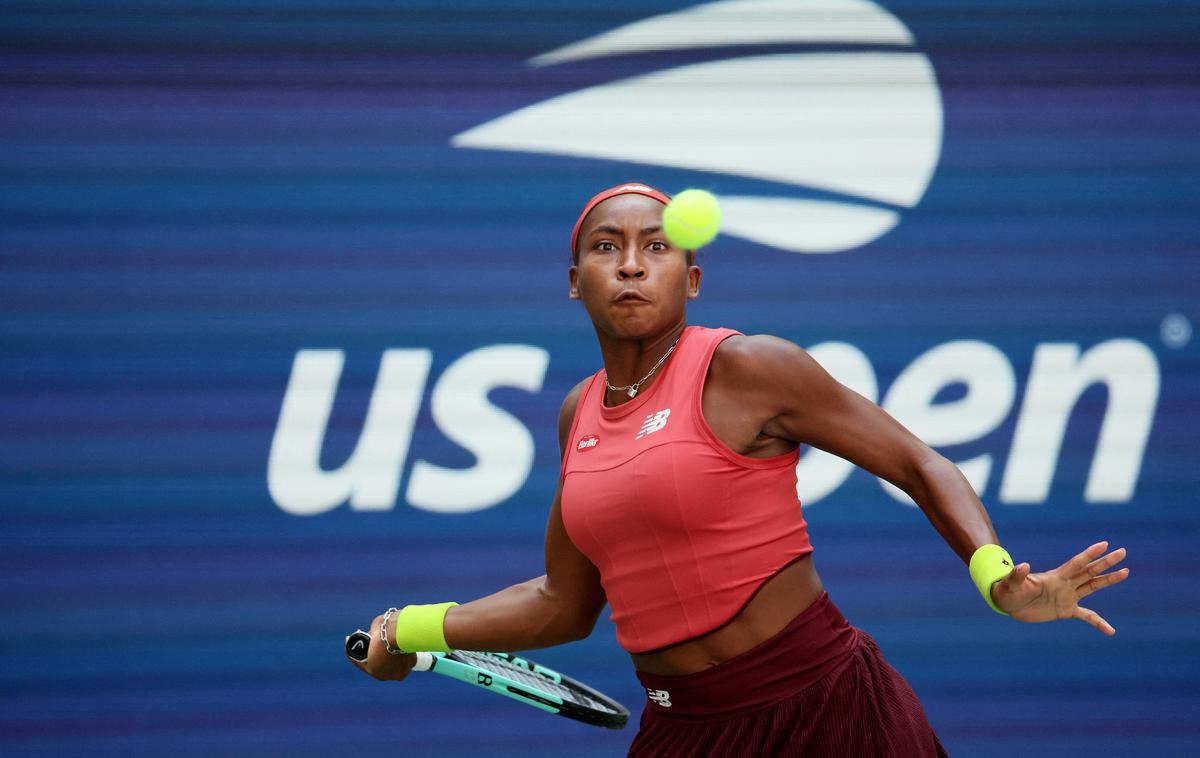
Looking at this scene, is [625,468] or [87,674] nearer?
[625,468]

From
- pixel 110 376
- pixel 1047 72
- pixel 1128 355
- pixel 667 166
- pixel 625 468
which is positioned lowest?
pixel 625 468

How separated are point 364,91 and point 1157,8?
10.1ft

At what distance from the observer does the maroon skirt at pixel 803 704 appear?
102 inches

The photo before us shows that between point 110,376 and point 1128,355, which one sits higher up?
point 1128,355

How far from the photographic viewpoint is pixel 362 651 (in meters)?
3.20

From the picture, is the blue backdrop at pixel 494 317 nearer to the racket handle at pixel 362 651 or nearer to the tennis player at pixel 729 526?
the racket handle at pixel 362 651

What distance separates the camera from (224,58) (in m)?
4.74

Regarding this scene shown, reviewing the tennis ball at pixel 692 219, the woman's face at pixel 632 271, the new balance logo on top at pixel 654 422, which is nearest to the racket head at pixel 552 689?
the new balance logo on top at pixel 654 422

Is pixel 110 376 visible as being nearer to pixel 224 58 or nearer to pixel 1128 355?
pixel 224 58

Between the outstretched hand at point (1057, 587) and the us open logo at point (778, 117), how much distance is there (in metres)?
2.69

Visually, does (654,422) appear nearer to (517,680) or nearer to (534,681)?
(517,680)

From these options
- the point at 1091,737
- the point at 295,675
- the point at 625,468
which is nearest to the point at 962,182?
the point at 1091,737

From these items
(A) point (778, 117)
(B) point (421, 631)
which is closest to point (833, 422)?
(B) point (421, 631)

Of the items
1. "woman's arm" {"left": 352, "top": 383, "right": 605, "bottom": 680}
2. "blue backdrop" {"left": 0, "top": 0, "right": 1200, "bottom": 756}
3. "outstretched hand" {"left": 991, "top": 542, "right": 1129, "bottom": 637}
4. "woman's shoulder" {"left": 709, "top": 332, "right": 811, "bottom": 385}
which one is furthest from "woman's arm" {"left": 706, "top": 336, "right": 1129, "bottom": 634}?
"blue backdrop" {"left": 0, "top": 0, "right": 1200, "bottom": 756}
